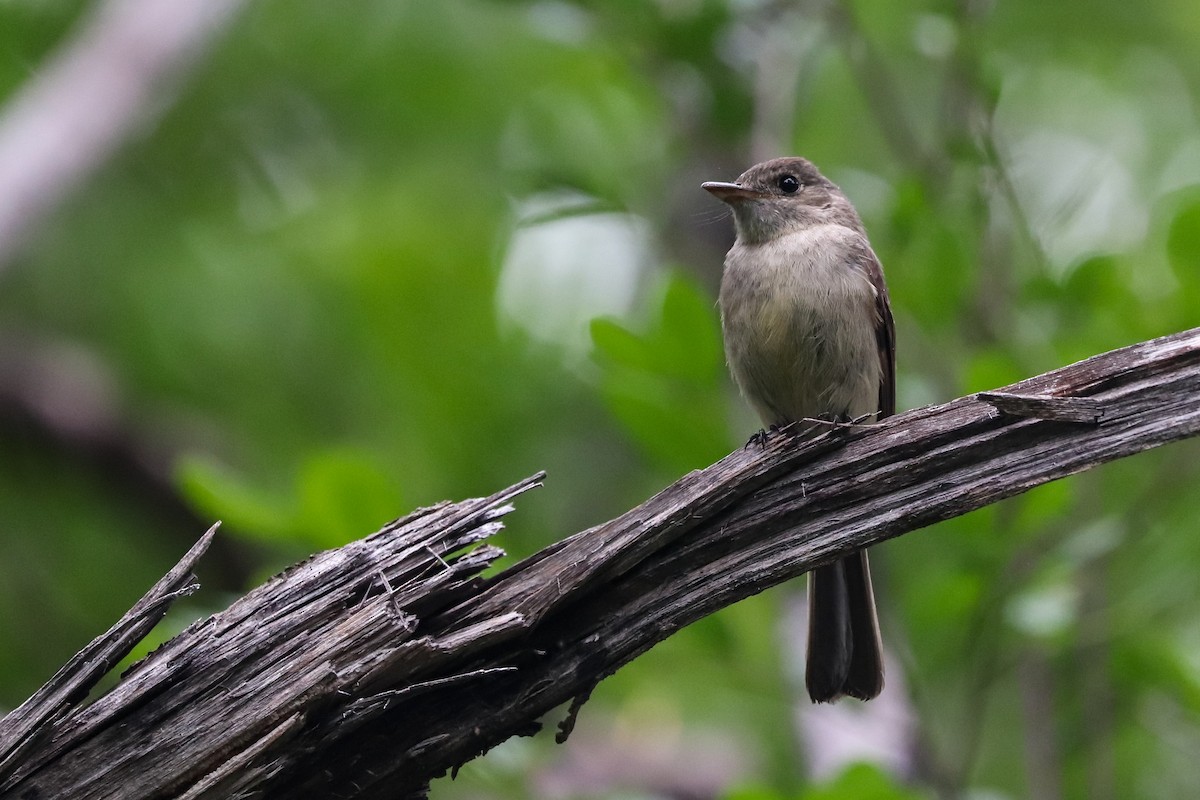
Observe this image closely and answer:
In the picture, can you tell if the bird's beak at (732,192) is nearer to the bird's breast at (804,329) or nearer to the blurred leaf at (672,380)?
the bird's breast at (804,329)

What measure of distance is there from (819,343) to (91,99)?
4393 mm

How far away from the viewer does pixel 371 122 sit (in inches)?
340

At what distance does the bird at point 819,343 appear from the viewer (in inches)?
179

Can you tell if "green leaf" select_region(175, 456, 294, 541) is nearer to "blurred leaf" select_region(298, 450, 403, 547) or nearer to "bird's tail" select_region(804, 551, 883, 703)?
"blurred leaf" select_region(298, 450, 403, 547)

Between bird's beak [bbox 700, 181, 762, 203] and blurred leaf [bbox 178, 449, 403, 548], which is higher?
bird's beak [bbox 700, 181, 762, 203]

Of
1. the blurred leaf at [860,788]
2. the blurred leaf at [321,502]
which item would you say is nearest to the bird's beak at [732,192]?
the blurred leaf at [321,502]

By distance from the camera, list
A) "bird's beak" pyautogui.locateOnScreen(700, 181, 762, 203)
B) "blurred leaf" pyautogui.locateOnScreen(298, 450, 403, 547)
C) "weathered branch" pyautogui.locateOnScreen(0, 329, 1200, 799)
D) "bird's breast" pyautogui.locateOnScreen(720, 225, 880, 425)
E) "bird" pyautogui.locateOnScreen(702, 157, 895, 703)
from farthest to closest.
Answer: "bird's beak" pyautogui.locateOnScreen(700, 181, 762, 203)
"bird's breast" pyautogui.locateOnScreen(720, 225, 880, 425)
"bird" pyautogui.locateOnScreen(702, 157, 895, 703)
"blurred leaf" pyautogui.locateOnScreen(298, 450, 403, 547)
"weathered branch" pyautogui.locateOnScreen(0, 329, 1200, 799)

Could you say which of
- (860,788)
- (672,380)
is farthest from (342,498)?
(860,788)

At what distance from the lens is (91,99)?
23.6 ft

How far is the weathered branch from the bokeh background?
82 centimetres

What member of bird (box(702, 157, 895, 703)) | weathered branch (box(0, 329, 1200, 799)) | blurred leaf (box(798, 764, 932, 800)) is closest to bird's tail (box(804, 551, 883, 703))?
bird (box(702, 157, 895, 703))

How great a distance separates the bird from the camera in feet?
14.9

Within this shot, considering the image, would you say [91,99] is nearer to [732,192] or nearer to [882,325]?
[732,192]

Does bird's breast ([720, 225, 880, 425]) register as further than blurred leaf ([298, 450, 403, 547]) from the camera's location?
Yes
